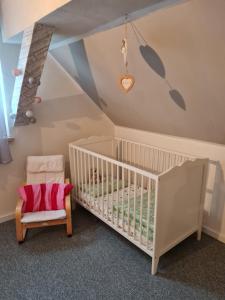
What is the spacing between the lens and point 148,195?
195 centimetres

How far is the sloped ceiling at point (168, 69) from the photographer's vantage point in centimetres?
136

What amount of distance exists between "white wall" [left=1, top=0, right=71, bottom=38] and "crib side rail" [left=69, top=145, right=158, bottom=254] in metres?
1.38

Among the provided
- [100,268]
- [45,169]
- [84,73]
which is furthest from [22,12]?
[100,268]

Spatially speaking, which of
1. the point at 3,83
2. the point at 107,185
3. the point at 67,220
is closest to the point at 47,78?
the point at 3,83

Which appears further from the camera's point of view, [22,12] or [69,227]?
[69,227]

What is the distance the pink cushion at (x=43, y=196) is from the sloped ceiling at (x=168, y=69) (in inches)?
51.1

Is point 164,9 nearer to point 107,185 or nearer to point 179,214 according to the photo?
point 179,214

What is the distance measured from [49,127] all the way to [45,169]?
57cm

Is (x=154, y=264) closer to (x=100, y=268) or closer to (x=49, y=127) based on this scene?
(x=100, y=268)

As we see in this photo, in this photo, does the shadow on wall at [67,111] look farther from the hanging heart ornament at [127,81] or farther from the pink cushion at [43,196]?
the hanging heart ornament at [127,81]

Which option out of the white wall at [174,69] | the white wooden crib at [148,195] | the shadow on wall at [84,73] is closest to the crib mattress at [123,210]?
the white wooden crib at [148,195]

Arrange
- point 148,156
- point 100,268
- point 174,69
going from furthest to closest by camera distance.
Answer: point 148,156, point 100,268, point 174,69

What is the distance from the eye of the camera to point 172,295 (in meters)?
1.79

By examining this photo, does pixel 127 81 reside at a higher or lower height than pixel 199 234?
higher
